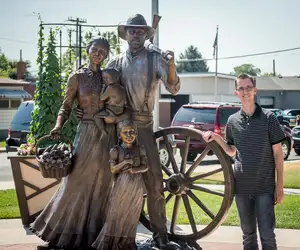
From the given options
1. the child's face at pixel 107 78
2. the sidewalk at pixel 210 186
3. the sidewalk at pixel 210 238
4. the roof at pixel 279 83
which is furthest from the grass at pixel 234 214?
the roof at pixel 279 83

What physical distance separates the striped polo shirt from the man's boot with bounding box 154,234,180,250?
84 centimetres

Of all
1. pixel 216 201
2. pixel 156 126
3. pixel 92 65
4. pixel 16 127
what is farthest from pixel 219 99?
pixel 92 65

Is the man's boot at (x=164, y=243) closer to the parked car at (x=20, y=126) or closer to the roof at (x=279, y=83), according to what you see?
the parked car at (x=20, y=126)

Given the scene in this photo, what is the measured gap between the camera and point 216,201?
26.8 feet

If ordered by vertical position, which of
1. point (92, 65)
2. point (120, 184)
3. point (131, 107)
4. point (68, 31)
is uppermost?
point (68, 31)

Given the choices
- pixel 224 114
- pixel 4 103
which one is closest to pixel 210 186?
pixel 224 114

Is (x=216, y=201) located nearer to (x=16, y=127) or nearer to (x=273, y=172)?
(x=273, y=172)

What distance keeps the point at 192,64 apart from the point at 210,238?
72445 millimetres

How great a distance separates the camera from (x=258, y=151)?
446cm

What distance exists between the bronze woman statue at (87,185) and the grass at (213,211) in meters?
2.57

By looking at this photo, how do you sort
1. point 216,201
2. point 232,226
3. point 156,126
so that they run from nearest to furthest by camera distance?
point 232,226 → point 216,201 → point 156,126

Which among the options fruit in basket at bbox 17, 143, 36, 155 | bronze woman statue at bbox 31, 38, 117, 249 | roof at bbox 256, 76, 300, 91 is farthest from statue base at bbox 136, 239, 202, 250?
roof at bbox 256, 76, 300, 91

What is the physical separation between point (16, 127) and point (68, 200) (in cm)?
1198

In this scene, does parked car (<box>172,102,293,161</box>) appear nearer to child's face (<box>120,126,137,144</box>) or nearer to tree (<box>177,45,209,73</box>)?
child's face (<box>120,126,137,144</box>)
